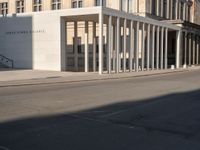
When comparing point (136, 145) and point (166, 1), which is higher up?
point (166, 1)

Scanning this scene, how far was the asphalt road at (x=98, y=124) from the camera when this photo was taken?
830 centimetres

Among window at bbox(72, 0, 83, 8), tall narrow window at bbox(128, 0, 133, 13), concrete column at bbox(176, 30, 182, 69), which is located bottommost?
concrete column at bbox(176, 30, 182, 69)

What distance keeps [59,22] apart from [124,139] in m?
30.3

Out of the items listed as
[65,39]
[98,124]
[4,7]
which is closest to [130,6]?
[4,7]

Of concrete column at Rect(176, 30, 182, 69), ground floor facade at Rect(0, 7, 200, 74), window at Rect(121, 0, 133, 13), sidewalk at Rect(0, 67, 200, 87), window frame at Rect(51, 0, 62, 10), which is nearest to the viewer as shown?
sidewalk at Rect(0, 67, 200, 87)

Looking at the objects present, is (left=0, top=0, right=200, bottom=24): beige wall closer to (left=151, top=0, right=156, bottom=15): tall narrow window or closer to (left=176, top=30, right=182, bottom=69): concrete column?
(left=151, top=0, right=156, bottom=15): tall narrow window

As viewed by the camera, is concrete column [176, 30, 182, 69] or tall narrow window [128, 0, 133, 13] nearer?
concrete column [176, 30, 182, 69]

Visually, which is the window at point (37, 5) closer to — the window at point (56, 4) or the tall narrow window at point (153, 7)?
the window at point (56, 4)

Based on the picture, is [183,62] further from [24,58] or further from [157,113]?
[157,113]

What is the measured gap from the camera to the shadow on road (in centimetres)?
819

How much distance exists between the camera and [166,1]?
220ft

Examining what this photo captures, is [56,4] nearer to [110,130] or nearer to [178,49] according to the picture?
[178,49]

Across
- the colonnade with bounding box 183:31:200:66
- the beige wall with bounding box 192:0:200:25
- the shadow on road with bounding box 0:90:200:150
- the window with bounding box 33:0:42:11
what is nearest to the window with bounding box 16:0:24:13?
the window with bounding box 33:0:42:11

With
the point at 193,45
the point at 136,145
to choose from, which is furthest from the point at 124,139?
the point at 193,45
